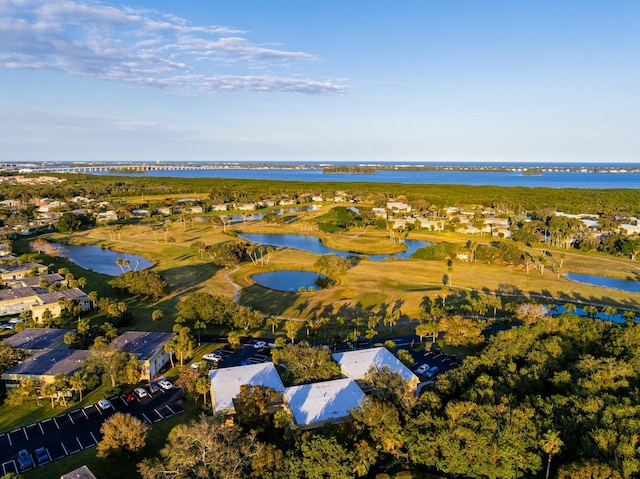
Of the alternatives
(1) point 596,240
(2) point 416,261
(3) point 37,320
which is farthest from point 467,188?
(3) point 37,320

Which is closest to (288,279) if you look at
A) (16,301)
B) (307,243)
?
(307,243)

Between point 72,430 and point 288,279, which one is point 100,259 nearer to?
point 288,279

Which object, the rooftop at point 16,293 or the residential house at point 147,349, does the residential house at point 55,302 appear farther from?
the residential house at point 147,349

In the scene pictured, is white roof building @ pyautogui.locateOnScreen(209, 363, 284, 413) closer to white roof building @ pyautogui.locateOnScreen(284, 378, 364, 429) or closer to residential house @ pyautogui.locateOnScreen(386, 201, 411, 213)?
white roof building @ pyautogui.locateOnScreen(284, 378, 364, 429)

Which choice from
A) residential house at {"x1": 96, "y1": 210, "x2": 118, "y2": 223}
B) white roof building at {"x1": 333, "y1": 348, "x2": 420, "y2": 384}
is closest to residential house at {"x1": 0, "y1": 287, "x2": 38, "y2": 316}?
white roof building at {"x1": 333, "y1": 348, "x2": 420, "y2": 384}

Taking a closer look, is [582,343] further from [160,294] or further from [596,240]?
[596,240]
